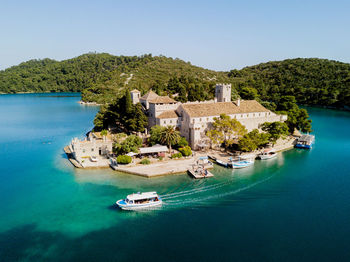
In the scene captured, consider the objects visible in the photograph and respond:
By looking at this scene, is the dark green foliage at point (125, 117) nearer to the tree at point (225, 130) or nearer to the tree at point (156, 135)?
the tree at point (156, 135)

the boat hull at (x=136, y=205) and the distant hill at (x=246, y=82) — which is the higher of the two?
the distant hill at (x=246, y=82)

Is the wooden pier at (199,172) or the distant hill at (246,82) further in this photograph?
the distant hill at (246,82)

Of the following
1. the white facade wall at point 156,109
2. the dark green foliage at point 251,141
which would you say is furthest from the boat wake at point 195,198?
the white facade wall at point 156,109

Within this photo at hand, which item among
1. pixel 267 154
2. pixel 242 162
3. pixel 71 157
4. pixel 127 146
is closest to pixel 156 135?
pixel 127 146

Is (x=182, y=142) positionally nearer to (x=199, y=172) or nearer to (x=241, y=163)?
(x=199, y=172)

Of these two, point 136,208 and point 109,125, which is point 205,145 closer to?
point 136,208

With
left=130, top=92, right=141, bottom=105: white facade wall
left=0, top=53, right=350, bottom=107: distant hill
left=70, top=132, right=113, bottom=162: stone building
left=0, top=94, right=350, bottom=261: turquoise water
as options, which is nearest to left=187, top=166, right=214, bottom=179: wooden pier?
left=0, top=94, right=350, bottom=261: turquoise water

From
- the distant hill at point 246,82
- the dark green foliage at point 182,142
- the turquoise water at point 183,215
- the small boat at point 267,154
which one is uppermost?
the distant hill at point 246,82

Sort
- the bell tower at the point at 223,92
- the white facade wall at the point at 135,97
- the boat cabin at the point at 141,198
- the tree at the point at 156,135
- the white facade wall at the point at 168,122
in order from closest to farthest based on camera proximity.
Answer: the boat cabin at the point at 141,198 → the tree at the point at 156,135 → the white facade wall at the point at 168,122 → the white facade wall at the point at 135,97 → the bell tower at the point at 223,92
